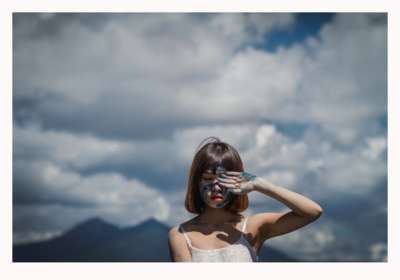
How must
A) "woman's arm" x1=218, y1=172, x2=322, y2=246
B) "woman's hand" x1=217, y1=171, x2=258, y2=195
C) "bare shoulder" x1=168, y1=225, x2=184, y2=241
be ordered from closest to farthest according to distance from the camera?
1. "woman's arm" x1=218, y1=172, x2=322, y2=246
2. "woman's hand" x1=217, y1=171, x2=258, y2=195
3. "bare shoulder" x1=168, y1=225, x2=184, y2=241

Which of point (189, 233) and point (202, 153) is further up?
point (202, 153)

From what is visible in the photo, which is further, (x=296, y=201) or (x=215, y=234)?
(x=215, y=234)

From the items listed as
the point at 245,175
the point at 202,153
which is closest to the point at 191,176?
the point at 202,153

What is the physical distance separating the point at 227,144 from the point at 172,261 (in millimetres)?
1043

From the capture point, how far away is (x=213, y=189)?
11.0ft

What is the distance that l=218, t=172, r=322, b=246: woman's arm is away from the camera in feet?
10.4

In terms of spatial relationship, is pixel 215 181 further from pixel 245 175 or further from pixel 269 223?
pixel 269 223

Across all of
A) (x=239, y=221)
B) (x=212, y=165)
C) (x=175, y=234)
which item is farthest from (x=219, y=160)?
(x=175, y=234)

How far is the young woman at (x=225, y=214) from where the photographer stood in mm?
3248

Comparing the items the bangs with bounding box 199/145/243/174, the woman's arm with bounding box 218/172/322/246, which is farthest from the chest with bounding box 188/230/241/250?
the bangs with bounding box 199/145/243/174

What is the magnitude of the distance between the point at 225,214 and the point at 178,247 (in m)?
0.48

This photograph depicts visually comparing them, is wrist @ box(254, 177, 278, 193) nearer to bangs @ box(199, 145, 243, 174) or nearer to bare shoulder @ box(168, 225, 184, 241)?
bangs @ box(199, 145, 243, 174)

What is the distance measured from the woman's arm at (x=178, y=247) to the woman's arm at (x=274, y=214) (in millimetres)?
547

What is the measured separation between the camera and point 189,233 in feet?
11.2
